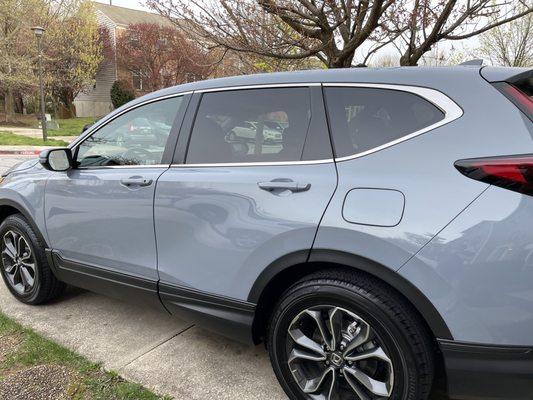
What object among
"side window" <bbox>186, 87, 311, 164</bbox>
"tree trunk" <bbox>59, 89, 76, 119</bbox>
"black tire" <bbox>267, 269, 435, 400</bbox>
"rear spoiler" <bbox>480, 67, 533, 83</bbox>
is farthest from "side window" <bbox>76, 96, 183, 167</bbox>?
"tree trunk" <bbox>59, 89, 76, 119</bbox>

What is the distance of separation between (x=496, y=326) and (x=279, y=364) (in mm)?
1083

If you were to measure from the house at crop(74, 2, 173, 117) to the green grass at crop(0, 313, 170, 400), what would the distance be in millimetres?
40223

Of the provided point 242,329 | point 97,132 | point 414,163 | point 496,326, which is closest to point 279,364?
point 242,329

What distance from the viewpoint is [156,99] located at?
3.01 meters

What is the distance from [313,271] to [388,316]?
433mm

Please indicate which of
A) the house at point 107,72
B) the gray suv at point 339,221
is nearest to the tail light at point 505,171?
the gray suv at point 339,221

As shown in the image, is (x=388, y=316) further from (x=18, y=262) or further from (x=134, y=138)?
(x=18, y=262)

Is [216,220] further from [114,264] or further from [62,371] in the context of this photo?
[62,371]

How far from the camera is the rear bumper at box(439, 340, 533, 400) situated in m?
1.84

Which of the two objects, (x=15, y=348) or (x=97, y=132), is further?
(x=97, y=132)

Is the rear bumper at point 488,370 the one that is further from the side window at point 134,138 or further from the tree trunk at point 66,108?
the tree trunk at point 66,108

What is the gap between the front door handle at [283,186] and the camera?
7.28ft

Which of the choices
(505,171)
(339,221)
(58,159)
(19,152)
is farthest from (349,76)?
(19,152)

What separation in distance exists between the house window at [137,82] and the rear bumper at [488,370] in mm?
41922
